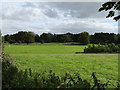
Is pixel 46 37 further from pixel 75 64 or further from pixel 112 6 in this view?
pixel 112 6

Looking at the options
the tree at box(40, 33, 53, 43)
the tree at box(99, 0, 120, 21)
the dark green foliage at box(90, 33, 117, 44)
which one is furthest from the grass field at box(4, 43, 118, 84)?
the tree at box(40, 33, 53, 43)

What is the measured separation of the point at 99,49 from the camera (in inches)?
1019

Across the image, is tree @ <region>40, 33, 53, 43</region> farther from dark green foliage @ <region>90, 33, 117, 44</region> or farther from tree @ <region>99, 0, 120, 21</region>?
tree @ <region>99, 0, 120, 21</region>

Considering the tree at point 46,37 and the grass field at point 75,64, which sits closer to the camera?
the grass field at point 75,64

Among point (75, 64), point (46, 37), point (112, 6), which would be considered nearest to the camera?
point (112, 6)

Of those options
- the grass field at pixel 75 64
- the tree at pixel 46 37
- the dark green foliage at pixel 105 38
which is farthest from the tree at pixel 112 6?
the tree at pixel 46 37

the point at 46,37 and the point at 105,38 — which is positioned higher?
the point at 46,37

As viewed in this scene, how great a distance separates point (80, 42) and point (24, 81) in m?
65.0

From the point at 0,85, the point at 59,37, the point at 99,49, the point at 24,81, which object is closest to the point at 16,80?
the point at 24,81

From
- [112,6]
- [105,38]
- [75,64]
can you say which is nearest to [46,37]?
[105,38]

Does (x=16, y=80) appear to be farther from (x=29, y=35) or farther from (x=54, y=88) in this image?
(x=29, y=35)

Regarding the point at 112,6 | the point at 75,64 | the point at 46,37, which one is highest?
the point at 46,37

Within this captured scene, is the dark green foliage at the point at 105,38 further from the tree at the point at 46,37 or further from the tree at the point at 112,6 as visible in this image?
the tree at the point at 112,6

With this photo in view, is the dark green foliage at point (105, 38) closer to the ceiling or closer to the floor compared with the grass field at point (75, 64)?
closer to the ceiling
